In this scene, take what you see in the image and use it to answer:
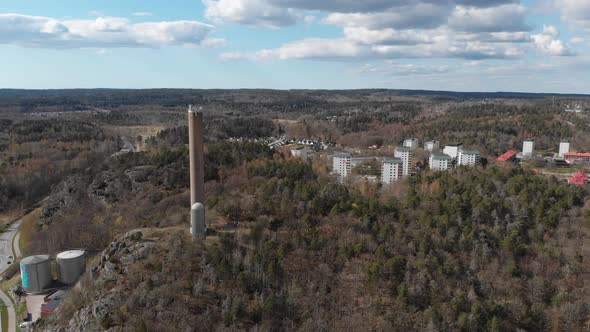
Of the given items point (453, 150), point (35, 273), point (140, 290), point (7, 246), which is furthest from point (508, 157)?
point (7, 246)

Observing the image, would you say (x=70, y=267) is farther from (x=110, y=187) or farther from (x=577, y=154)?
(x=577, y=154)

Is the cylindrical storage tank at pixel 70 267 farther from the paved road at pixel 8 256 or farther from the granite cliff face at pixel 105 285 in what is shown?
the granite cliff face at pixel 105 285

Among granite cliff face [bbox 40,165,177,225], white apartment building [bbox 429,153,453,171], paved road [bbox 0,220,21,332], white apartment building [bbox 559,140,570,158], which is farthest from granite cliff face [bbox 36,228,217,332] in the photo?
white apartment building [bbox 559,140,570,158]

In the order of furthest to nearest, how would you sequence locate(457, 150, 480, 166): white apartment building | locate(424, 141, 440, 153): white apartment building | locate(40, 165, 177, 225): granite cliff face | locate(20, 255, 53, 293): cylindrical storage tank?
locate(424, 141, 440, 153): white apartment building → locate(457, 150, 480, 166): white apartment building → locate(40, 165, 177, 225): granite cliff face → locate(20, 255, 53, 293): cylindrical storage tank

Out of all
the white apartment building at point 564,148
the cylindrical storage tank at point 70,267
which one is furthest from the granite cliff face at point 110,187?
the white apartment building at point 564,148

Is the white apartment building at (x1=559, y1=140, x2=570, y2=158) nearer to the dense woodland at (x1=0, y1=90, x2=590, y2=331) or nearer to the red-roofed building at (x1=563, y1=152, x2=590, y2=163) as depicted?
the red-roofed building at (x1=563, y1=152, x2=590, y2=163)

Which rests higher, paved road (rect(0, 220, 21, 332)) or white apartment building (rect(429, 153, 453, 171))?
white apartment building (rect(429, 153, 453, 171))

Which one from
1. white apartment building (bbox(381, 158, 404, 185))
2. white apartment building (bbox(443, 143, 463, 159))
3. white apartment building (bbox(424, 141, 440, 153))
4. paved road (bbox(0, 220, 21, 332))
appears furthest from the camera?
white apartment building (bbox(424, 141, 440, 153))
